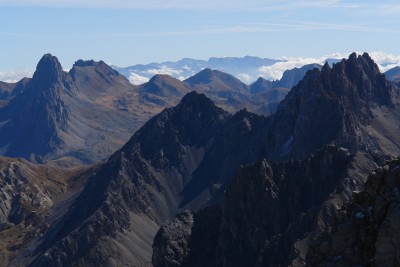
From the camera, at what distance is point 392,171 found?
59.4 meters

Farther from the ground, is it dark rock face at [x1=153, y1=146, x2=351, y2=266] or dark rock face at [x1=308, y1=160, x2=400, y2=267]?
dark rock face at [x1=308, y1=160, x2=400, y2=267]

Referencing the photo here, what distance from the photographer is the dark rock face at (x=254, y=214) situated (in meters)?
165

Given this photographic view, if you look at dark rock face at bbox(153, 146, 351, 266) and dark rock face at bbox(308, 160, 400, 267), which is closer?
dark rock face at bbox(308, 160, 400, 267)

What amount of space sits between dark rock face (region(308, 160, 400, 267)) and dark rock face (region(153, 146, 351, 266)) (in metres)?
96.0

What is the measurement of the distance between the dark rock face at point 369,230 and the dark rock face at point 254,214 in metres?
96.0

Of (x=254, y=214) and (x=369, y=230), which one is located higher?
(x=369, y=230)

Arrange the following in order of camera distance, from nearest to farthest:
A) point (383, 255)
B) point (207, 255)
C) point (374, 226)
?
point (383, 255)
point (374, 226)
point (207, 255)

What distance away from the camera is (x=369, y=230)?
2240 inches

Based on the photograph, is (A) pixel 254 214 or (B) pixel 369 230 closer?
(B) pixel 369 230

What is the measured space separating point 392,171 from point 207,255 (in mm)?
114593

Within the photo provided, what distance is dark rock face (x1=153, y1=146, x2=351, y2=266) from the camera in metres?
165

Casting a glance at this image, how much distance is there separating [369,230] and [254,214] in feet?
380

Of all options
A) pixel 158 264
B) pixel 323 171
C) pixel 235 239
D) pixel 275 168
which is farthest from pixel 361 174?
pixel 158 264

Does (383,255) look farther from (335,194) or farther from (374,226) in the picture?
(335,194)
